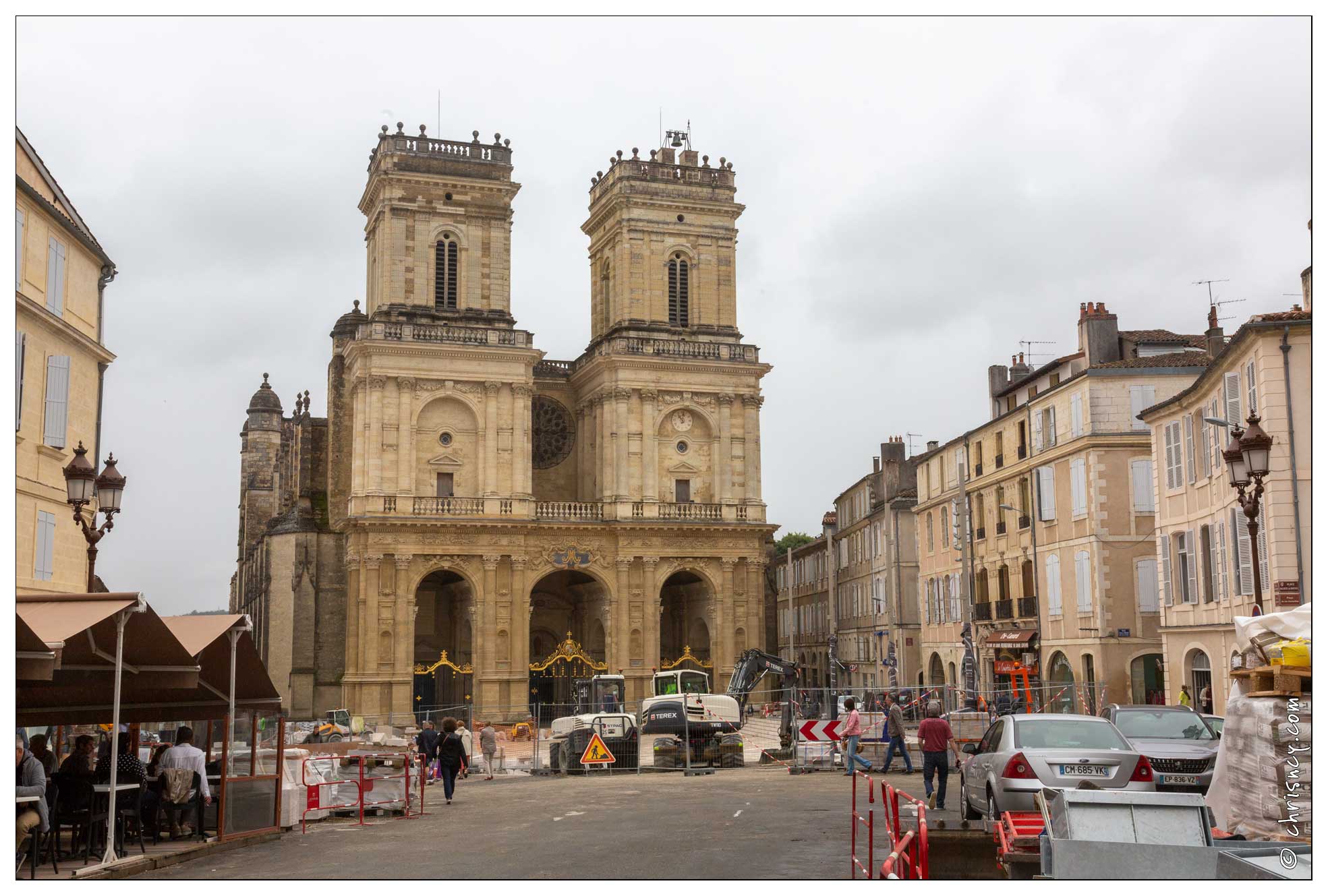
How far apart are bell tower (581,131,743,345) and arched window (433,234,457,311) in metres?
6.86

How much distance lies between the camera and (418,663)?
55.2 m

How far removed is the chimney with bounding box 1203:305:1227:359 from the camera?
32125 mm

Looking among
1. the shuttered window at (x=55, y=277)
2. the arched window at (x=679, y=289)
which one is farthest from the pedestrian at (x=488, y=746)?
the arched window at (x=679, y=289)

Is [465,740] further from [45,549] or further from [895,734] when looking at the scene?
[895,734]

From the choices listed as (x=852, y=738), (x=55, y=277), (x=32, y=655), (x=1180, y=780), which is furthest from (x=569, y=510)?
(x=32, y=655)

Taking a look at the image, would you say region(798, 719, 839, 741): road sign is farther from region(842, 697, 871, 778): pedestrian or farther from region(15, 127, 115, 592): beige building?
region(15, 127, 115, 592): beige building

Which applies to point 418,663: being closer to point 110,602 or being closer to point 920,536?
point 920,536

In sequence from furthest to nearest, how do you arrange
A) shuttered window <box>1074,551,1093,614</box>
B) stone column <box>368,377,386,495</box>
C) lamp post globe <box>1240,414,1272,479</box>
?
stone column <box>368,377,386,495</box>, shuttered window <box>1074,551,1093,614</box>, lamp post globe <box>1240,414,1272,479</box>

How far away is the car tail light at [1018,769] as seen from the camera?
44.5 feet

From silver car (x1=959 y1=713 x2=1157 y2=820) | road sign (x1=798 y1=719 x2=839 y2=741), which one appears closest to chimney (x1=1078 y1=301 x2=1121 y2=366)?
road sign (x1=798 y1=719 x2=839 y2=741)

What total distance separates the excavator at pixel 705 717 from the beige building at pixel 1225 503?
949 centimetres

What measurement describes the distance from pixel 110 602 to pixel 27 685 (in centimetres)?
286

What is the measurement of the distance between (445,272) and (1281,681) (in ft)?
154
